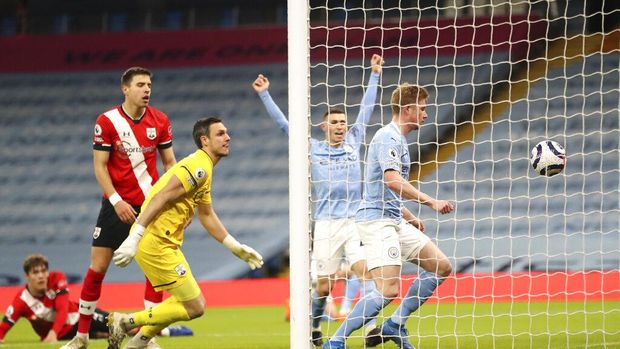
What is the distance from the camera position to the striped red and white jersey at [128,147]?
702 centimetres

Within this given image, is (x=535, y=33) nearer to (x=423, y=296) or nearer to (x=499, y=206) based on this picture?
(x=499, y=206)

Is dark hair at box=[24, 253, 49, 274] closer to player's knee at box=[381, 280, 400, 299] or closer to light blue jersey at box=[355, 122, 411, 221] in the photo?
light blue jersey at box=[355, 122, 411, 221]

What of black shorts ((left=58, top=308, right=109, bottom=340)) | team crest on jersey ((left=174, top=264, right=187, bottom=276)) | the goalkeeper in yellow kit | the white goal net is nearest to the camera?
the goalkeeper in yellow kit

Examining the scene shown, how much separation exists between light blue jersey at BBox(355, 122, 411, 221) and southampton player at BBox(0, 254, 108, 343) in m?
3.26

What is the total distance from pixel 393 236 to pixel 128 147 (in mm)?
1988

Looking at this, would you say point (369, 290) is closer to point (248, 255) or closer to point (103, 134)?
point (248, 255)

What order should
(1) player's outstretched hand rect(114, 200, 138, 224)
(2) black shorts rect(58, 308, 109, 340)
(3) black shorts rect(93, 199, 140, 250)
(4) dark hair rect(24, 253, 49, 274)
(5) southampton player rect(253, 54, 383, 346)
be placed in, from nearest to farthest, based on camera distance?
1. (1) player's outstretched hand rect(114, 200, 138, 224)
2. (3) black shorts rect(93, 199, 140, 250)
3. (5) southampton player rect(253, 54, 383, 346)
4. (2) black shorts rect(58, 308, 109, 340)
5. (4) dark hair rect(24, 253, 49, 274)

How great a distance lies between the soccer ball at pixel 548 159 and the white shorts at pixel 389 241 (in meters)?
0.88

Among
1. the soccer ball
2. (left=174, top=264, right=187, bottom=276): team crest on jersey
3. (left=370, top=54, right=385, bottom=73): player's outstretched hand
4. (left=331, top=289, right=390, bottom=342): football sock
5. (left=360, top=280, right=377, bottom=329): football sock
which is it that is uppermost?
(left=370, top=54, right=385, bottom=73): player's outstretched hand

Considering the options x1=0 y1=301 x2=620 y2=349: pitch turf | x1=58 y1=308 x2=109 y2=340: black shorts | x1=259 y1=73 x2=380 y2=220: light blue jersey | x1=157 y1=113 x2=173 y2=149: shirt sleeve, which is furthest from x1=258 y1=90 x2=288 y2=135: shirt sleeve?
x1=58 y1=308 x2=109 y2=340: black shorts

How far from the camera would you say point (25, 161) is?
60.4 ft

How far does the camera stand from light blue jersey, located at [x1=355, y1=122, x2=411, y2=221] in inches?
258

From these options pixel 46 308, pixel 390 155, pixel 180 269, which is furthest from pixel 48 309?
pixel 390 155

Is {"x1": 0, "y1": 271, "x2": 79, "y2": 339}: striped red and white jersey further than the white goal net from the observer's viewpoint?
No
